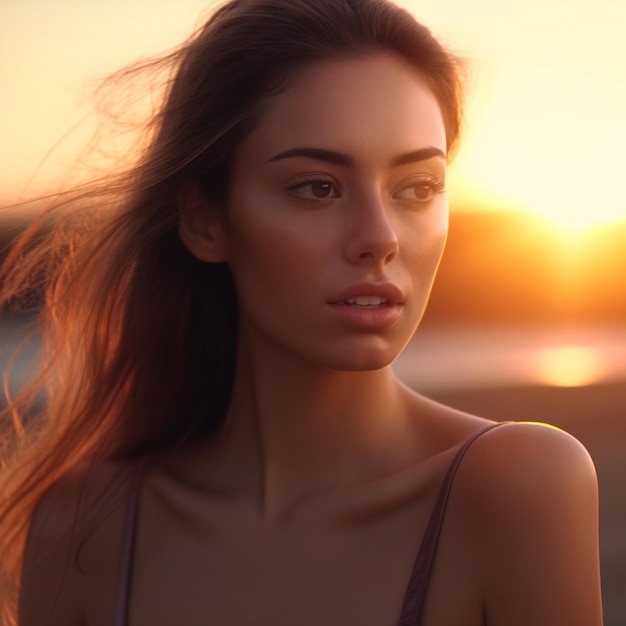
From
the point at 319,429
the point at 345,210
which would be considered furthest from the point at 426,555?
the point at 345,210

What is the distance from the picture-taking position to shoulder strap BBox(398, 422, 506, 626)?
6.56ft

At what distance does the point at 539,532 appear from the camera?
195 cm

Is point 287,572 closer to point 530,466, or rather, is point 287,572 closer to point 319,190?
point 530,466

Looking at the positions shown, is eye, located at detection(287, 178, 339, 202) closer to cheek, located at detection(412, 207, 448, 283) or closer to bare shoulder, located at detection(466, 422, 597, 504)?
cheek, located at detection(412, 207, 448, 283)

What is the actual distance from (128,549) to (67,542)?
0.17m

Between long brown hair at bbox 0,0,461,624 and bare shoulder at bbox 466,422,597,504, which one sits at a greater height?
long brown hair at bbox 0,0,461,624

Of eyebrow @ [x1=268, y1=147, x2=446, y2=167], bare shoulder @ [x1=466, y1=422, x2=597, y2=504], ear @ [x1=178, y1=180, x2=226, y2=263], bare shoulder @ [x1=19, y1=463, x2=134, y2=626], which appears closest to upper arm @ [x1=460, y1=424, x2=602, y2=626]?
bare shoulder @ [x1=466, y1=422, x2=597, y2=504]

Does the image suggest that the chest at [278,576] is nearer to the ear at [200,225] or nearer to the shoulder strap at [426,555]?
the shoulder strap at [426,555]

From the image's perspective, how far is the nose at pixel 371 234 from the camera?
6.65 ft

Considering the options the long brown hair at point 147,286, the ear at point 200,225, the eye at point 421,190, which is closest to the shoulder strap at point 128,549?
the long brown hair at point 147,286

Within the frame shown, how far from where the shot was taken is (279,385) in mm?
2305

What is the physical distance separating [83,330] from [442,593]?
1.01m

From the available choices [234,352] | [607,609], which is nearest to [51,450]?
[234,352]

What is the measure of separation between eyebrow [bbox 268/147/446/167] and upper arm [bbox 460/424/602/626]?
0.52 metres
